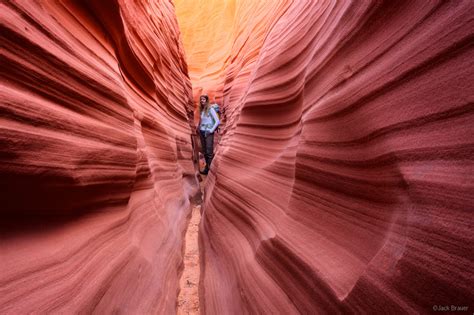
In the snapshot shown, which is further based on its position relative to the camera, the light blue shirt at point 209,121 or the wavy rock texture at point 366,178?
the light blue shirt at point 209,121

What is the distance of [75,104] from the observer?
1267 millimetres

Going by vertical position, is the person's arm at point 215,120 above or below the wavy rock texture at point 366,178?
above

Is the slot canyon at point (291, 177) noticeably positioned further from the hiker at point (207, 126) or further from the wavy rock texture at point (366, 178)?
the hiker at point (207, 126)

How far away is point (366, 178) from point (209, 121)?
598cm

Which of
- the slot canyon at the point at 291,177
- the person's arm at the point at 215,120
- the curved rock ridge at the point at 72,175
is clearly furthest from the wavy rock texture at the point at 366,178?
the person's arm at the point at 215,120

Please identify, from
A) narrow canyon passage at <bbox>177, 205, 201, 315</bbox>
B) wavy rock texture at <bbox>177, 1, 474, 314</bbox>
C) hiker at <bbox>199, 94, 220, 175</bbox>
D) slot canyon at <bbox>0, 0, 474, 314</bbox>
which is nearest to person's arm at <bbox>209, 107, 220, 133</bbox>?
hiker at <bbox>199, 94, 220, 175</bbox>

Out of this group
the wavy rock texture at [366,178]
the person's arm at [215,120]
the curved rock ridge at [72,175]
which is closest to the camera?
the wavy rock texture at [366,178]

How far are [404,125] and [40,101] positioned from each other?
154cm

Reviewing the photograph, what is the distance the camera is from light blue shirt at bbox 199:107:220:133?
661 cm

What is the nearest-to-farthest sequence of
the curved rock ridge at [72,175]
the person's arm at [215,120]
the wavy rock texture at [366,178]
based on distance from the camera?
the wavy rock texture at [366,178], the curved rock ridge at [72,175], the person's arm at [215,120]

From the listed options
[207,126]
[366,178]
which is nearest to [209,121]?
[207,126]

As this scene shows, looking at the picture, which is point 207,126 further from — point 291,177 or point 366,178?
point 366,178

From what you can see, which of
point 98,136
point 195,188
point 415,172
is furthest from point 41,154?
point 195,188

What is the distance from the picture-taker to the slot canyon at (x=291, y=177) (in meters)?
0.73
